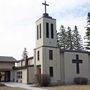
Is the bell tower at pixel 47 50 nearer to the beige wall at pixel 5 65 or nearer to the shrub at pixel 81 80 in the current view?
the shrub at pixel 81 80

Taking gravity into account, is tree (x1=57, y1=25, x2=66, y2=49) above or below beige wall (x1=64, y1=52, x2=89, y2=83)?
above

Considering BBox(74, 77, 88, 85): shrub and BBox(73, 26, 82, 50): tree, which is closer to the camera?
BBox(74, 77, 88, 85): shrub

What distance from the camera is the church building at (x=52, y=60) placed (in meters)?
40.6

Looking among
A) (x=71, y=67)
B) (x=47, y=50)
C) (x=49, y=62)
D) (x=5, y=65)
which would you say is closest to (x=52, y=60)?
(x=49, y=62)

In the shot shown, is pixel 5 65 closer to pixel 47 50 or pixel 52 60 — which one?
pixel 52 60

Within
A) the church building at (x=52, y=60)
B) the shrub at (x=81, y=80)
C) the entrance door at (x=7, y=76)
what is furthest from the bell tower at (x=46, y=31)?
the entrance door at (x=7, y=76)

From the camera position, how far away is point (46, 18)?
1635 inches

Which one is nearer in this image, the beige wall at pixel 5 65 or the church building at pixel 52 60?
the church building at pixel 52 60

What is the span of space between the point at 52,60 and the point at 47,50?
1.82 metres

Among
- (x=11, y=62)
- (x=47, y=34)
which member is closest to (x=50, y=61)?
(x=47, y=34)

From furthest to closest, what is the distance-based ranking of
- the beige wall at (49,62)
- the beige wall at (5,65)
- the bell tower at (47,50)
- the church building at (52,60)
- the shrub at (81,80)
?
the beige wall at (5,65) < the church building at (52,60) < the shrub at (81,80) < the bell tower at (47,50) < the beige wall at (49,62)

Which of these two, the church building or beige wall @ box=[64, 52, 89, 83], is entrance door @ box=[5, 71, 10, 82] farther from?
beige wall @ box=[64, 52, 89, 83]

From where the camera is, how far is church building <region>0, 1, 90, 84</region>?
1599 inches

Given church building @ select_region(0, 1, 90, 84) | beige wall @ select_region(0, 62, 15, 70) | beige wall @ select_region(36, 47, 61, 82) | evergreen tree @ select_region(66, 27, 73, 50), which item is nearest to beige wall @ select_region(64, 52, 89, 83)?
church building @ select_region(0, 1, 90, 84)
